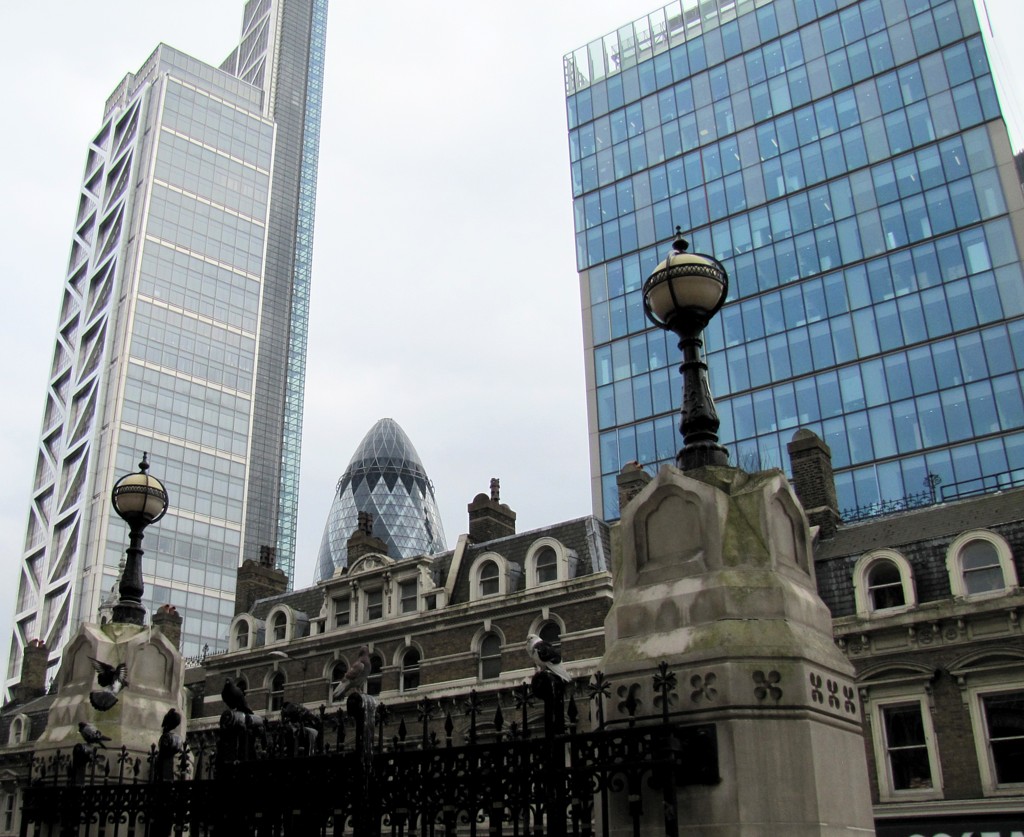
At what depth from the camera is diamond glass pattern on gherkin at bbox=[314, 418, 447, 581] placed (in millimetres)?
154375

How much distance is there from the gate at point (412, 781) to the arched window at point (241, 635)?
111ft

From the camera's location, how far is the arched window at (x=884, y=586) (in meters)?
26.5

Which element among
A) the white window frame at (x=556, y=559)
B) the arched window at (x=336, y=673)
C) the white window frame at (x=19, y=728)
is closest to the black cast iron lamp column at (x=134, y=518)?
the white window frame at (x=556, y=559)

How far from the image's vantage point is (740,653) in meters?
6.66

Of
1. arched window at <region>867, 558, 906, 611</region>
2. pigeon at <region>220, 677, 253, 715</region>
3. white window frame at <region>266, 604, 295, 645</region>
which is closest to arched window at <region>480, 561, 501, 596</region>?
white window frame at <region>266, 604, 295, 645</region>

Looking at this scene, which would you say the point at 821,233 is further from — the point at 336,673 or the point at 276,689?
the point at 276,689

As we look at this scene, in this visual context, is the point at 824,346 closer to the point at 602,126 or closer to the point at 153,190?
the point at 602,126

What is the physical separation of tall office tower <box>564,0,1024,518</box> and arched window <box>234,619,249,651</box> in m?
26.5

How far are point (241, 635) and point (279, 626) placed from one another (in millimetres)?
2339

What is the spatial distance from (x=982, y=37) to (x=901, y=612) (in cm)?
4751

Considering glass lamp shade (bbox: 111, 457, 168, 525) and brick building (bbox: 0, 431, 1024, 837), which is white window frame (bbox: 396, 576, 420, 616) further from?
glass lamp shade (bbox: 111, 457, 168, 525)

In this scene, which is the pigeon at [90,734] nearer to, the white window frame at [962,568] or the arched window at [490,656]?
→ the white window frame at [962,568]

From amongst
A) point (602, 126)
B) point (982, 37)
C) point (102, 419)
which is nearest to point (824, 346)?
point (982, 37)

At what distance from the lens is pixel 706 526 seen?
7203 millimetres
